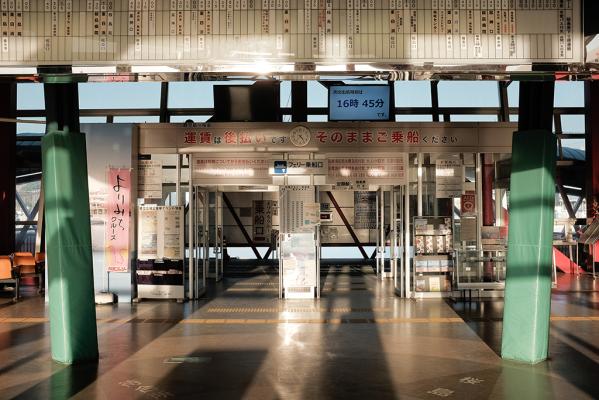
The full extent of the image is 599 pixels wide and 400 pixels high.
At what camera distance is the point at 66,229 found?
580cm

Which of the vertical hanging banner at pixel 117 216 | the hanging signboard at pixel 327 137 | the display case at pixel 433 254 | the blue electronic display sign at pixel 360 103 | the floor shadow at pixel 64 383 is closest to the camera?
the floor shadow at pixel 64 383

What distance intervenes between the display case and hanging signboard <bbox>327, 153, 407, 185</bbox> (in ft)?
2.85

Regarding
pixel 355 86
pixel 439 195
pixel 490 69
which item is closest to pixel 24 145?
pixel 355 86

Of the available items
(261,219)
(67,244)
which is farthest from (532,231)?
(261,219)

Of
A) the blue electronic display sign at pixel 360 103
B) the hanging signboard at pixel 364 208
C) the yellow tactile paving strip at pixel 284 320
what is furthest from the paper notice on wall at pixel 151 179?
the hanging signboard at pixel 364 208

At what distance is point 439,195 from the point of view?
11.3 m

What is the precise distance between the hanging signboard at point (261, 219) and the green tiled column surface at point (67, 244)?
13371mm

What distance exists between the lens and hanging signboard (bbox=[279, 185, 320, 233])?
11.1 meters

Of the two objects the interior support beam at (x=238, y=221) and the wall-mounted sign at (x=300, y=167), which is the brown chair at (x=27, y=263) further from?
the interior support beam at (x=238, y=221)

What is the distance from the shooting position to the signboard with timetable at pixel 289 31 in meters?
4.92

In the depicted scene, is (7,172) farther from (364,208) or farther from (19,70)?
(19,70)

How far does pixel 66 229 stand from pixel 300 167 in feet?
18.3

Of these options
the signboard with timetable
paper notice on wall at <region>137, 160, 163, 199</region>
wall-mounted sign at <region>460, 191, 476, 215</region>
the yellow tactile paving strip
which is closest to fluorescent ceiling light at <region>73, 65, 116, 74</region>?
the signboard with timetable

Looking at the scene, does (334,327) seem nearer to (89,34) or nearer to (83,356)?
(83,356)
